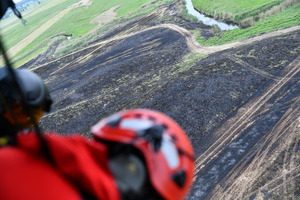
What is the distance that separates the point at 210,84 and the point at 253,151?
504cm

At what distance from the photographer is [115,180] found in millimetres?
A: 1716

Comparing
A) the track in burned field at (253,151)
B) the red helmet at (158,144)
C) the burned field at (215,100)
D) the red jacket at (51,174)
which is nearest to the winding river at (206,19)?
the burned field at (215,100)

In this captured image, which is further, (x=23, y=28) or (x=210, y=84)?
(x=23, y=28)

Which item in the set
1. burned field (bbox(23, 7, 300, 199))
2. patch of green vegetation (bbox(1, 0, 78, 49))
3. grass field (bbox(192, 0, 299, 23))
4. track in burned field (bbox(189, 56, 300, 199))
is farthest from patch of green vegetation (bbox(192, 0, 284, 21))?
patch of green vegetation (bbox(1, 0, 78, 49))

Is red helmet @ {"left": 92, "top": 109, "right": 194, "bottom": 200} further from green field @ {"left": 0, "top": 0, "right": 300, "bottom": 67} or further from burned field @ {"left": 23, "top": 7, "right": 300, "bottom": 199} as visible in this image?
burned field @ {"left": 23, "top": 7, "right": 300, "bottom": 199}

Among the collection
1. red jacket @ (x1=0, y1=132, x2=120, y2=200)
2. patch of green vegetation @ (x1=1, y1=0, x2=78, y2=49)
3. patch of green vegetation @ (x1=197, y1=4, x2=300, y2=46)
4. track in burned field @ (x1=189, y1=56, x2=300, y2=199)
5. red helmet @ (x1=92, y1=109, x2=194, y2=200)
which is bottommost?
track in burned field @ (x1=189, y1=56, x2=300, y2=199)

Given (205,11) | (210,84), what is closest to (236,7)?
(205,11)

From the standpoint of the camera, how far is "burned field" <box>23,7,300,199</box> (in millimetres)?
7633

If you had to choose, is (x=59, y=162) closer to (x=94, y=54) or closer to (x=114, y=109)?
(x=114, y=109)

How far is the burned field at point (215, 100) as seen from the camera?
7633 mm

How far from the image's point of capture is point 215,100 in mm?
11336

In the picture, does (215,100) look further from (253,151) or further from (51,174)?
(51,174)

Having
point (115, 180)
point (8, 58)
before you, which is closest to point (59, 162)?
point (115, 180)

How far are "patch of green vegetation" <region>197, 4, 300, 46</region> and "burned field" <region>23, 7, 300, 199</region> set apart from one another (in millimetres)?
1754
